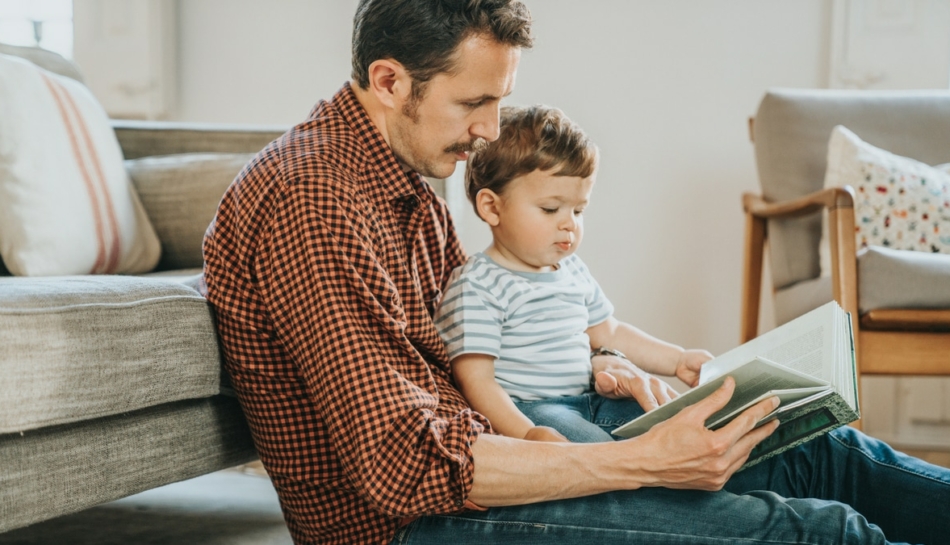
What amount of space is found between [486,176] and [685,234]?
156cm

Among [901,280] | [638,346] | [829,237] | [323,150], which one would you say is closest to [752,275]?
[829,237]

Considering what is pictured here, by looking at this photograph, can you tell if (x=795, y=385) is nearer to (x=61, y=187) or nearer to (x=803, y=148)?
(x=61, y=187)

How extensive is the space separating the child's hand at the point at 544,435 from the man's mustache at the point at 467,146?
0.35 metres

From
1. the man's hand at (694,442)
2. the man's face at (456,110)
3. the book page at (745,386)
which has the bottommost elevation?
the man's hand at (694,442)

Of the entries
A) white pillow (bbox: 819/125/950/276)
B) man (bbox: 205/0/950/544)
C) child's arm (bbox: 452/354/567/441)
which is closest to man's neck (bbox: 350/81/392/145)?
man (bbox: 205/0/950/544)

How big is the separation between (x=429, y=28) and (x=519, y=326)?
1.36 ft

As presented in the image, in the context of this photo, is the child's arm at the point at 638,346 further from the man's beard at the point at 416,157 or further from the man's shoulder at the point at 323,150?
the man's shoulder at the point at 323,150

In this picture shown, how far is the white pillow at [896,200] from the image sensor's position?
2.02 m

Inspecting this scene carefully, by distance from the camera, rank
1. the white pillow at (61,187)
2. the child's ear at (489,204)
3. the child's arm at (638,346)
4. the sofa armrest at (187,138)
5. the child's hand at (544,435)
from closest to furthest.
Answer: the child's hand at (544,435) < the child's ear at (489,204) < the child's arm at (638,346) < the white pillow at (61,187) < the sofa armrest at (187,138)

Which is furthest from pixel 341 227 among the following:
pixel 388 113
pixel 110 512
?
pixel 110 512

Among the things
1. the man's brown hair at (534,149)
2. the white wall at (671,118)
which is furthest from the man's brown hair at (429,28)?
the white wall at (671,118)

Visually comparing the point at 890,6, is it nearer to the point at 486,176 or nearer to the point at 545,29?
the point at 545,29

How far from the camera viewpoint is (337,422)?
882 mm

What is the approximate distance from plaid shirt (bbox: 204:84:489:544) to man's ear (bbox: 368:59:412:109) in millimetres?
36
